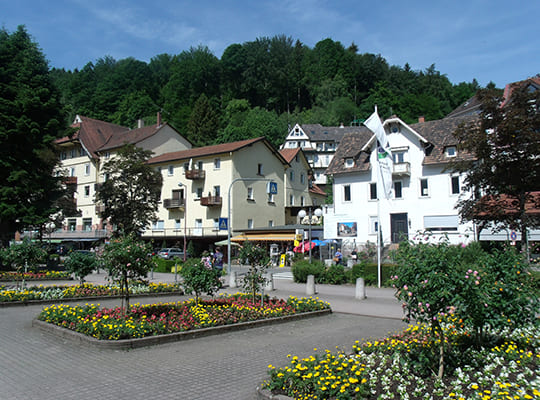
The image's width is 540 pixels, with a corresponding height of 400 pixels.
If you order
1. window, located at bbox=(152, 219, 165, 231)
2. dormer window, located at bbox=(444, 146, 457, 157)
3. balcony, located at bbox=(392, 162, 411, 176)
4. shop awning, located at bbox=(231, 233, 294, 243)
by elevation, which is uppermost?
dormer window, located at bbox=(444, 146, 457, 157)

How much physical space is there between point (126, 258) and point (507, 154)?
21476 millimetres

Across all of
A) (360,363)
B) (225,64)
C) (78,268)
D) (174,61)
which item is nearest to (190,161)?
(78,268)

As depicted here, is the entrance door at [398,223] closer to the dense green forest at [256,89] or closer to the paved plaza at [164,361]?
the paved plaza at [164,361]

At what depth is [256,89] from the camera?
107750 mm

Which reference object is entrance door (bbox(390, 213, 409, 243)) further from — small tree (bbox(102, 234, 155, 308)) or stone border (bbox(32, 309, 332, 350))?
small tree (bbox(102, 234, 155, 308))

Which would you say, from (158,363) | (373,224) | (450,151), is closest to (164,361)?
(158,363)

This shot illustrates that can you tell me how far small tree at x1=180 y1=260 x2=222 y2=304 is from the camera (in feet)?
41.6

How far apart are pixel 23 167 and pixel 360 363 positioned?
30.0 meters

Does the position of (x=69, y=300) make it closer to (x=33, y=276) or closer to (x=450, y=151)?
(x=33, y=276)

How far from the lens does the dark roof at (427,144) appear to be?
40.2 meters

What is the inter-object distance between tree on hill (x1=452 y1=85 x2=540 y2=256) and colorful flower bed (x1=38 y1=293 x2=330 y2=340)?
15034 millimetres

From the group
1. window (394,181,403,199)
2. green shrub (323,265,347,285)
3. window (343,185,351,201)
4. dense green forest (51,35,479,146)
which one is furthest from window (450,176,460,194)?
dense green forest (51,35,479,146)

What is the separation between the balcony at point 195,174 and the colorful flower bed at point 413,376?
1830 inches

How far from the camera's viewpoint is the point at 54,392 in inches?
265
